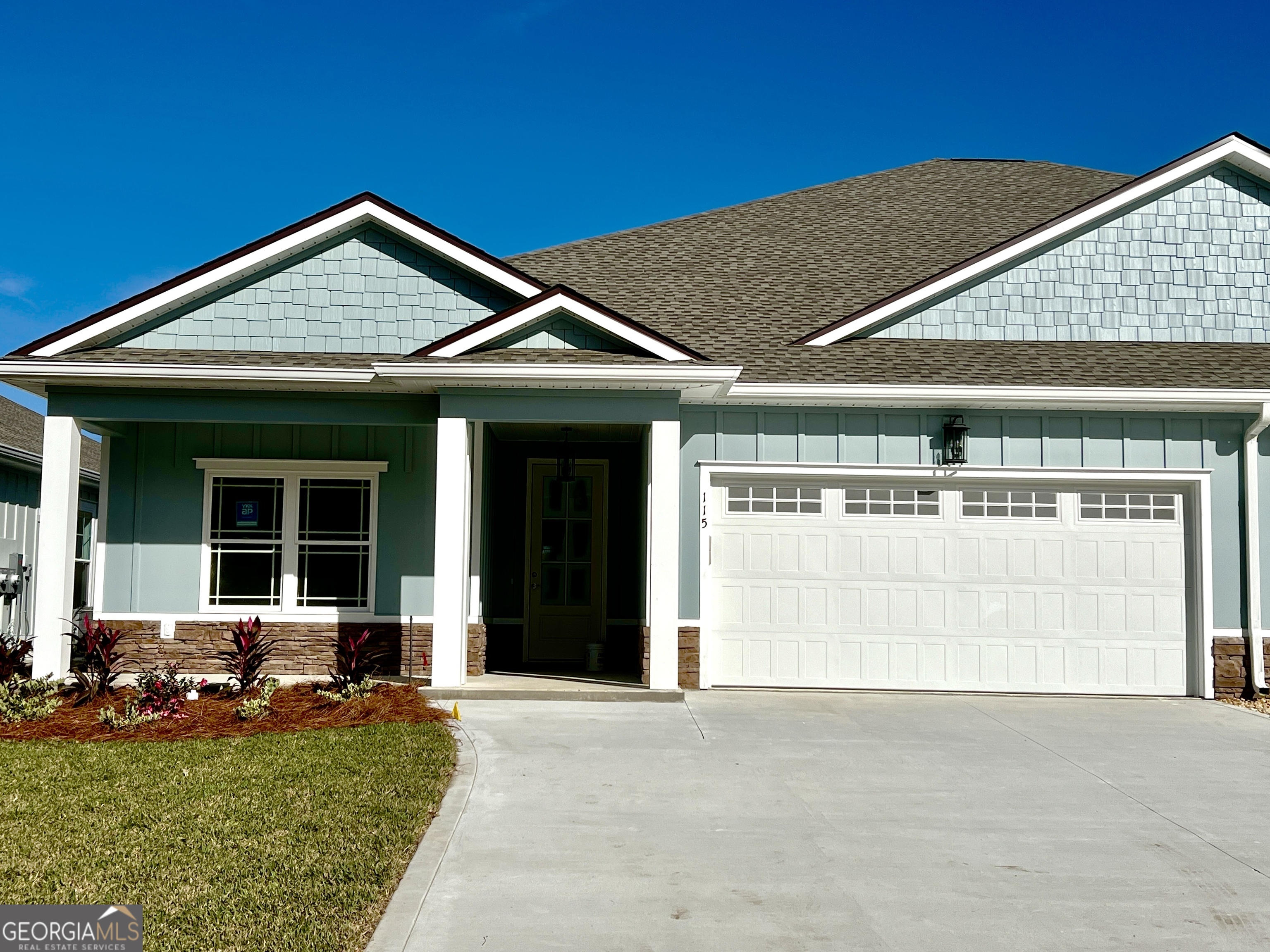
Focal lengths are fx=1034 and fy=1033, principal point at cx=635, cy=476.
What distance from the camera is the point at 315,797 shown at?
6.45 metres

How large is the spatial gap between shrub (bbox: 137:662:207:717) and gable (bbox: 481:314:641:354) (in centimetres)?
455

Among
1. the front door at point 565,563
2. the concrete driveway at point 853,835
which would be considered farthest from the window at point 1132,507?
the front door at point 565,563

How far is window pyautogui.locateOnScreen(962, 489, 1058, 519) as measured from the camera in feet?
38.2

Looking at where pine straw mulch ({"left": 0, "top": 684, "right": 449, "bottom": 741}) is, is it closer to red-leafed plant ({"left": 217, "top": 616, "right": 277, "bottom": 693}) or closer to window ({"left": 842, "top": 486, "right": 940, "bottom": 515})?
red-leafed plant ({"left": 217, "top": 616, "right": 277, "bottom": 693})

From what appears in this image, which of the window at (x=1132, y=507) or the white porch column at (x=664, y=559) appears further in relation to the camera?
the window at (x=1132, y=507)

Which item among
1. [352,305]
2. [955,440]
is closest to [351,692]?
[352,305]

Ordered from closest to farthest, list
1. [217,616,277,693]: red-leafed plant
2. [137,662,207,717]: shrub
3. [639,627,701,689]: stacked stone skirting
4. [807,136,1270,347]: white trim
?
[137,662,207,717]: shrub → [217,616,277,693]: red-leafed plant → [639,627,701,689]: stacked stone skirting → [807,136,1270,347]: white trim

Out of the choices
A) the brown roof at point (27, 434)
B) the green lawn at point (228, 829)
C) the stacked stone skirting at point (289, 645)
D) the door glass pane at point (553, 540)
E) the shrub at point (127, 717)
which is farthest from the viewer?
the brown roof at point (27, 434)

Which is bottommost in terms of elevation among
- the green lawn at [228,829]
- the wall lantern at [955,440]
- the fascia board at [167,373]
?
the green lawn at [228,829]

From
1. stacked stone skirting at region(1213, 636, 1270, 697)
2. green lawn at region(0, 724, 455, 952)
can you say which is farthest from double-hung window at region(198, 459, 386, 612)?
stacked stone skirting at region(1213, 636, 1270, 697)

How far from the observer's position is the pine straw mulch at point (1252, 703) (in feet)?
35.2

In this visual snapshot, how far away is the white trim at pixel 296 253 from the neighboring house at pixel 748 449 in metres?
0.04

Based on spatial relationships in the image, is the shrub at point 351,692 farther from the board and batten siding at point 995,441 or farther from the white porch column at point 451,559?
the board and batten siding at point 995,441

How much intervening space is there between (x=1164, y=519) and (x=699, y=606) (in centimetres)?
532
